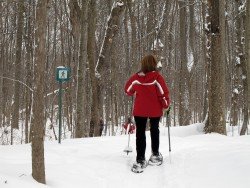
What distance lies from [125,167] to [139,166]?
270 millimetres

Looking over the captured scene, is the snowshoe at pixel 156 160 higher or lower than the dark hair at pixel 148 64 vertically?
lower

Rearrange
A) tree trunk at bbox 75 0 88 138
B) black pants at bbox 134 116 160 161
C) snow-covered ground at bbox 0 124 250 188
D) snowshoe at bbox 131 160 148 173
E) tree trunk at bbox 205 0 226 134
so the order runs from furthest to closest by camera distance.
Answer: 1. tree trunk at bbox 75 0 88 138
2. tree trunk at bbox 205 0 226 134
3. black pants at bbox 134 116 160 161
4. snowshoe at bbox 131 160 148 173
5. snow-covered ground at bbox 0 124 250 188

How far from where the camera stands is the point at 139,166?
6137 mm

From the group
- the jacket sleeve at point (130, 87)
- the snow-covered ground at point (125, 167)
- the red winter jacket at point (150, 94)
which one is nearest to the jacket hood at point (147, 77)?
the red winter jacket at point (150, 94)

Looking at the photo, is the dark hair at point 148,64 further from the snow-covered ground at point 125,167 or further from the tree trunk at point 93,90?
the tree trunk at point 93,90

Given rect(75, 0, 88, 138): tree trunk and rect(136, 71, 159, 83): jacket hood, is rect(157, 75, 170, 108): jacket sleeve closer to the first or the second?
rect(136, 71, 159, 83): jacket hood

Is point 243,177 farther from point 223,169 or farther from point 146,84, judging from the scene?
point 146,84

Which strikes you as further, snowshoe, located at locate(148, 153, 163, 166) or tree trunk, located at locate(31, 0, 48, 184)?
snowshoe, located at locate(148, 153, 163, 166)

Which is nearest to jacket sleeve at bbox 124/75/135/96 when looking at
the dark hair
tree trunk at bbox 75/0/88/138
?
the dark hair

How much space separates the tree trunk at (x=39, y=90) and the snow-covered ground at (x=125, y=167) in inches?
8.9

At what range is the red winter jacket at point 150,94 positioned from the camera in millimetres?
6234

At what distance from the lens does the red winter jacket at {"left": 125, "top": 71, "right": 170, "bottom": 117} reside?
6.23 meters

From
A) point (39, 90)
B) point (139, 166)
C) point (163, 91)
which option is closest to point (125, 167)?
point (139, 166)

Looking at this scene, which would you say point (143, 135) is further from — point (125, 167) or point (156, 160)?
point (125, 167)
